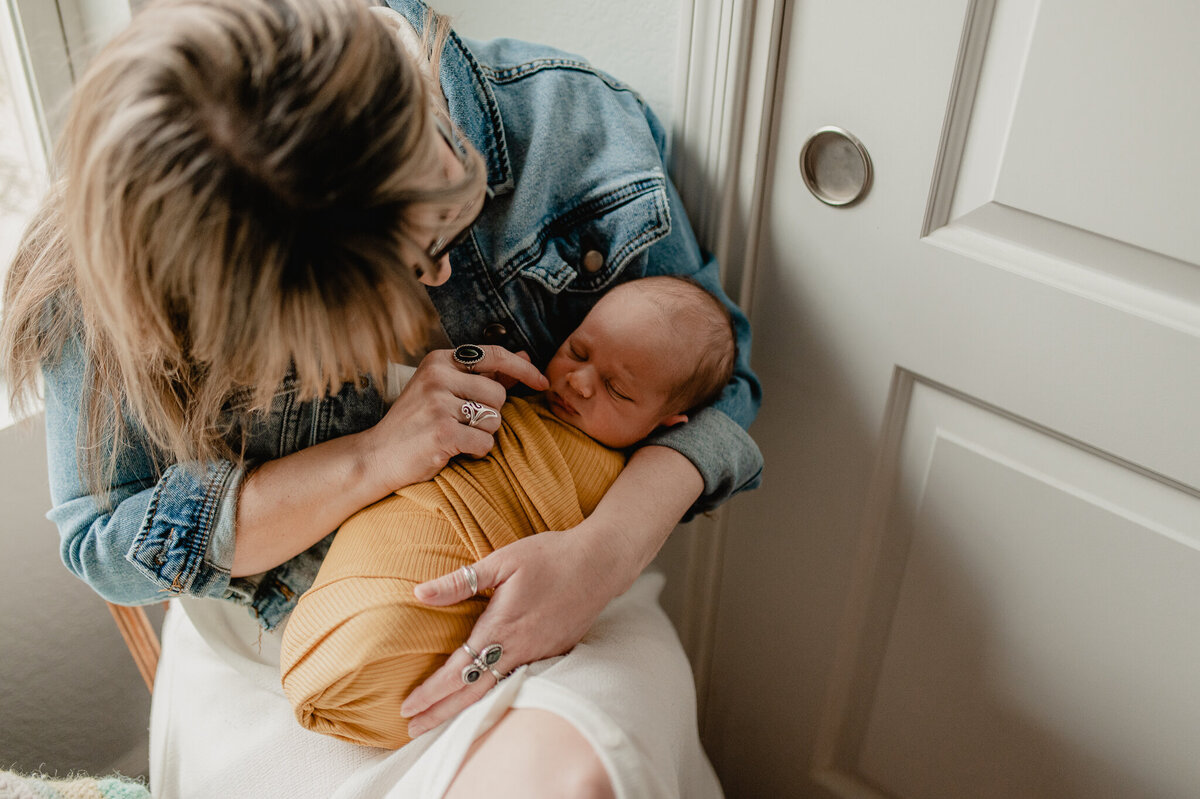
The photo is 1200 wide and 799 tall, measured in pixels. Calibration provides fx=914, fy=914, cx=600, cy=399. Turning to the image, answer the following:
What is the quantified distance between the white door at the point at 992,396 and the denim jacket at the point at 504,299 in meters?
0.13

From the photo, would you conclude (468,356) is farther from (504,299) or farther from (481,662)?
(481,662)

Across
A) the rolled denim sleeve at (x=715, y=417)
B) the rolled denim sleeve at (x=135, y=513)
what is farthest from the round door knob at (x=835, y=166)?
the rolled denim sleeve at (x=135, y=513)

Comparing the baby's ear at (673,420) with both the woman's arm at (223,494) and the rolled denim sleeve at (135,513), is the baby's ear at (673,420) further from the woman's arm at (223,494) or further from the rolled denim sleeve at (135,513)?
the rolled denim sleeve at (135,513)

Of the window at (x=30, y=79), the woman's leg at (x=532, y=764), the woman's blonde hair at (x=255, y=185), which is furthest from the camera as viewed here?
the window at (x=30, y=79)

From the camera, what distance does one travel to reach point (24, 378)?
2.51ft

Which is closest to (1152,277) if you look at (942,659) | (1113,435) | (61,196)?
(1113,435)

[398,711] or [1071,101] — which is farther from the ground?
[1071,101]

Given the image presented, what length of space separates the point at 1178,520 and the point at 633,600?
0.51 metres

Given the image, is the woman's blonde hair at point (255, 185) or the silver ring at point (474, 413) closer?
the woman's blonde hair at point (255, 185)

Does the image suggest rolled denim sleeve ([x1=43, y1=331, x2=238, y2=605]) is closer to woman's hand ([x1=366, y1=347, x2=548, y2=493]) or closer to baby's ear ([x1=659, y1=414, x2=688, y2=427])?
woman's hand ([x1=366, y1=347, x2=548, y2=493])

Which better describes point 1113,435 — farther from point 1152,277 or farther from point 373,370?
point 373,370

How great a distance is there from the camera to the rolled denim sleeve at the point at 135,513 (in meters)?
0.77

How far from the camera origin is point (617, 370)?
2.84 ft

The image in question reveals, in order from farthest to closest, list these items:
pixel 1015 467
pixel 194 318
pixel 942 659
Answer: pixel 942 659
pixel 1015 467
pixel 194 318
